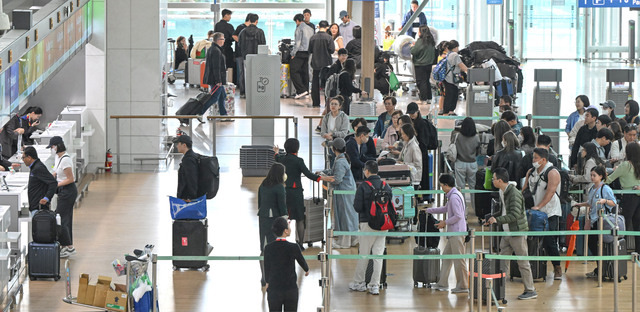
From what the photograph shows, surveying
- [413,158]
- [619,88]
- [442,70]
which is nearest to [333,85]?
[442,70]

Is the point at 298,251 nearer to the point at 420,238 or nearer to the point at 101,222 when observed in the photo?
the point at 420,238

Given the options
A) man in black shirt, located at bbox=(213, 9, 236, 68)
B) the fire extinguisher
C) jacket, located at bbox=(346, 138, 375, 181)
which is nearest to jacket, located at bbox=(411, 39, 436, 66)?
man in black shirt, located at bbox=(213, 9, 236, 68)

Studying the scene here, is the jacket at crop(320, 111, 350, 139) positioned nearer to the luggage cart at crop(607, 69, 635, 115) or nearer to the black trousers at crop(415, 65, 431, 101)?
the luggage cart at crop(607, 69, 635, 115)

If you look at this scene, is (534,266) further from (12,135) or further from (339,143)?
(12,135)

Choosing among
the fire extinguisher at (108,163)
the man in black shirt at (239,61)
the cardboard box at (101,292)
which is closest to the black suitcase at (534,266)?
the cardboard box at (101,292)

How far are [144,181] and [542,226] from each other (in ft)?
26.4

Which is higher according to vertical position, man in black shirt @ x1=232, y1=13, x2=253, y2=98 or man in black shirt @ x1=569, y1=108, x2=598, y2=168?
man in black shirt @ x1=232, y1=13, x2=253, y2=98

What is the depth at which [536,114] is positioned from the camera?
20.1 meters

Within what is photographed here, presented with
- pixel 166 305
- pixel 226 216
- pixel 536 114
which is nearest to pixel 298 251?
pixel 166 305

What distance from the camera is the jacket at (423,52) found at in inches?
929

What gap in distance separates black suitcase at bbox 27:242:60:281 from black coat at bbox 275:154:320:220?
265 centimetres

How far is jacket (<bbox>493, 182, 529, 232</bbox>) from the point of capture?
11.5 metres

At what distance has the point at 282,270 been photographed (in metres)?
→ 9.52

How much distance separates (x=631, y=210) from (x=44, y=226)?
6.58 m
